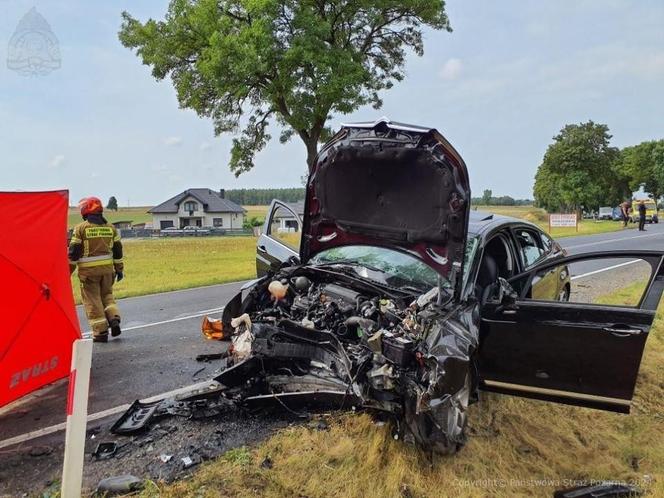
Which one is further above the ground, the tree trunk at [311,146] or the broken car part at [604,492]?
the tree trunk at [311,146]

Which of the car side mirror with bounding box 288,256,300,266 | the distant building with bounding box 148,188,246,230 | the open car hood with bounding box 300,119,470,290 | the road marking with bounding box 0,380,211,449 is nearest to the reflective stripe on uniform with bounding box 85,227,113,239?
the road marking with bounding box 0,380,211,449

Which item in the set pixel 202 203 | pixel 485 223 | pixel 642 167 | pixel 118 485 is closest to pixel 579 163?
pixel 642 167

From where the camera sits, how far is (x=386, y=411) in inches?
130

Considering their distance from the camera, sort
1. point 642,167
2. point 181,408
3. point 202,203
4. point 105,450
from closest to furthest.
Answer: point 105,450 → point 181,408 → point 642,167 → point 202,203

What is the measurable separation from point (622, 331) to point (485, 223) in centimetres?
170

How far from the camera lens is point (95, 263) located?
6.11m

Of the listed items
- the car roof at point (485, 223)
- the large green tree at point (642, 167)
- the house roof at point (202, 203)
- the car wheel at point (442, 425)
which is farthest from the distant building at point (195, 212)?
the car wheel at point (442, 425)

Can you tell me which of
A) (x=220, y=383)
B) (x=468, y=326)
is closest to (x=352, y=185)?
(x=468, y=326)

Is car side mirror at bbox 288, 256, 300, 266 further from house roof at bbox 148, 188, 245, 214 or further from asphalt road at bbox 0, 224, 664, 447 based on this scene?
house roof at bbox 148, 188, 245, 214

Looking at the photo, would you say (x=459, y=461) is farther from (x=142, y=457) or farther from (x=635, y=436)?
(x=142, y=457)

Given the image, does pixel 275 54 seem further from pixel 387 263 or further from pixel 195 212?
pixel 195 212

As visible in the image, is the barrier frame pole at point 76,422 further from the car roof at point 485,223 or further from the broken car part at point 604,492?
the car roof at point 485,223

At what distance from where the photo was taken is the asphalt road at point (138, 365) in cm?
419

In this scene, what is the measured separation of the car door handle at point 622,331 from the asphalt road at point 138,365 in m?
3.53
